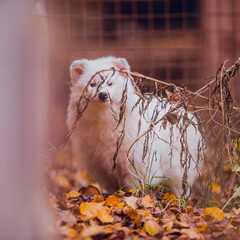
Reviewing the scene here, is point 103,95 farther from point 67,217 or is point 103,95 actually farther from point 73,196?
point 67,217

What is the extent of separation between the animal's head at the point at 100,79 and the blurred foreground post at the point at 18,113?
1.28 meters

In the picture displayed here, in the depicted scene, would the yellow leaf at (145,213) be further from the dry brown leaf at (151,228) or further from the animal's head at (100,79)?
the animal's head at (100,79)

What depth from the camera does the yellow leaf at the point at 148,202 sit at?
2.32 m

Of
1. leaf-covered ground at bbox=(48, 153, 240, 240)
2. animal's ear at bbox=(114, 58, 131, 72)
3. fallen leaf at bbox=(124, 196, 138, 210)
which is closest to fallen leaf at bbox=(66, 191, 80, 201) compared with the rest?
leaf-covered ground at bbox=(48, 153, 240, 240)

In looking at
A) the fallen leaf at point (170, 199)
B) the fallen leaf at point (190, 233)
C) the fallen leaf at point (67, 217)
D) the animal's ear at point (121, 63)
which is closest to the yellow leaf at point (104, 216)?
the fallen leaf at point (67, 217)

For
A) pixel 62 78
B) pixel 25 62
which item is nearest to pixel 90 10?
pixel 62 78

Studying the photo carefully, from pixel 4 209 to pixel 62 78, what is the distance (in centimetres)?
306

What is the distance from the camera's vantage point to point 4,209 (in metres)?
1.29

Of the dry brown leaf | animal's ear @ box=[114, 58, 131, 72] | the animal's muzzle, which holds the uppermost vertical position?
animal's ear @ box=[114, 58, 131, 72]

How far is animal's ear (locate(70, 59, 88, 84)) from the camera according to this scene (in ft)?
9.64

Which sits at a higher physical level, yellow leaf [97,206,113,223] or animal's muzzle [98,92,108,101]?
animal's muzzle [98,92,108,101]

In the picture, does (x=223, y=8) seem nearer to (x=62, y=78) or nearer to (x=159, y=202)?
(x=62, y=78)

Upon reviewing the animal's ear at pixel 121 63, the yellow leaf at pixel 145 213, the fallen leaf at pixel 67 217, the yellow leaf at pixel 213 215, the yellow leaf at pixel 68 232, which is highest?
the animal's ear at pixel 121 63

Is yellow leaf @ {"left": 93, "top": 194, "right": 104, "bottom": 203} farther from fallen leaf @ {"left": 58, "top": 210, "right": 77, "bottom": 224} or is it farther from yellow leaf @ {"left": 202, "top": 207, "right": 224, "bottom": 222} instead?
yellow leaf @ {"left": 202, "top": 207, "right": 224, "bottom": 222}
